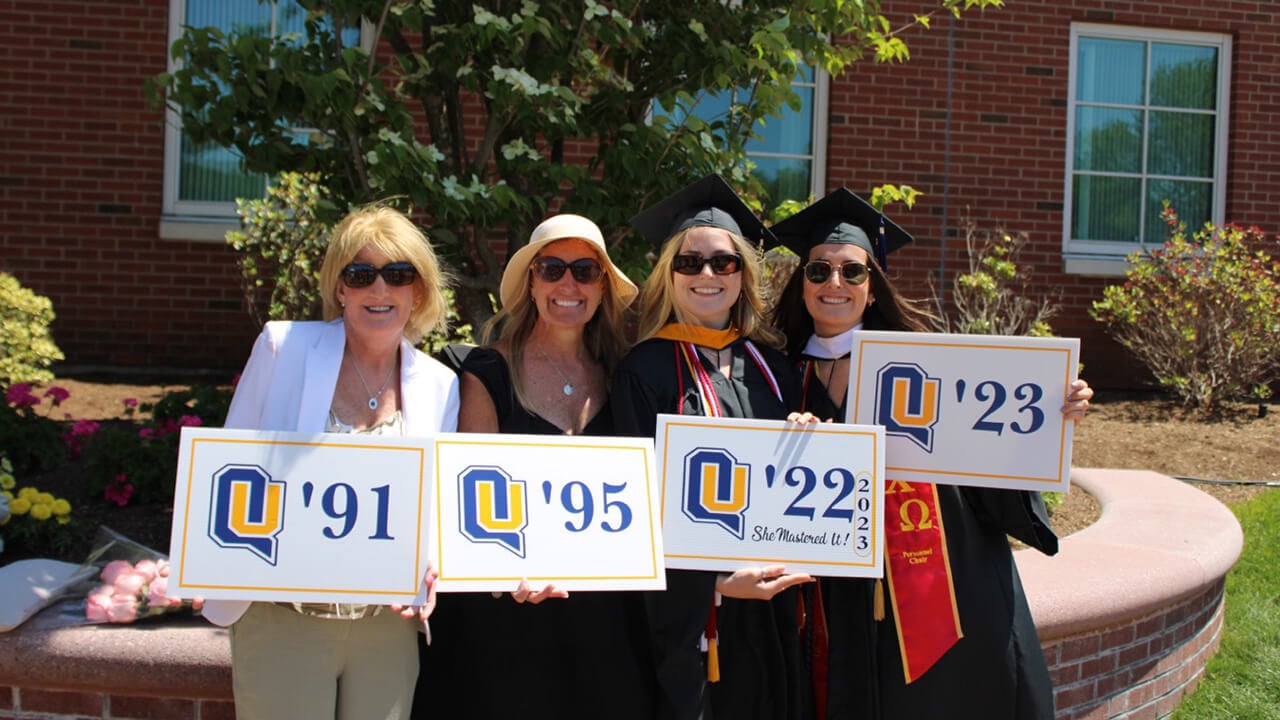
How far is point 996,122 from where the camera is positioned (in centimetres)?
870

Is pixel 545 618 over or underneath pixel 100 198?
underneath

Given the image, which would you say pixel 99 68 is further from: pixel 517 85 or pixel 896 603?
pixel 896 603

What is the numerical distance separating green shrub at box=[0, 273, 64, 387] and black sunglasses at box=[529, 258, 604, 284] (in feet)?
14.1

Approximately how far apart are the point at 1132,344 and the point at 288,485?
775 centimetres

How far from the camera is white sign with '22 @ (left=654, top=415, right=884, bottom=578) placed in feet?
8.18

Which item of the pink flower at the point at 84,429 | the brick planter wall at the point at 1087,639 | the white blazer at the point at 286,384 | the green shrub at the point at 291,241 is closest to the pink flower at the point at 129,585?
the brick planter wall at the point at 1087,639

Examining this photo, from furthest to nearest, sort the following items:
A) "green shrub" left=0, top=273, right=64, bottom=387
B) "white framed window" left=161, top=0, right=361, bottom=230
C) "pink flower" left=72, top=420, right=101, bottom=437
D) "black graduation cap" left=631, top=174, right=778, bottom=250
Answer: "white framed window" left=161, top=0, right=361, bottom=230 → "green shrub" left=0, top=273, right=64, bottom=387 → "pink flower" left=72, top=420, right=101, bottom=437 → "black graduation cap" left=631, top=174, right=778, bottom=250

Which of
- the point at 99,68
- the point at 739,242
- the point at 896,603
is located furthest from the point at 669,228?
the point at 99,68

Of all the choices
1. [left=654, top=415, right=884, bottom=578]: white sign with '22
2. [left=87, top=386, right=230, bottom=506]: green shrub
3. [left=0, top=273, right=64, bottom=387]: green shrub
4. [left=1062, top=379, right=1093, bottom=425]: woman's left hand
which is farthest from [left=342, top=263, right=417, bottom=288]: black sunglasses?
[left=0, top=273, right=64, bottom=387]: green shrub

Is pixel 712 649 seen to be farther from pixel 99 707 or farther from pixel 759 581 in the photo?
pixel 99 707

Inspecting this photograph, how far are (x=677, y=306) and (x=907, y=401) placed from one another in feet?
2.20

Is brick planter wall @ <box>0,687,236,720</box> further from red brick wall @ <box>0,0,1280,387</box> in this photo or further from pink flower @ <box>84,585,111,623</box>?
red brick wall @ <box>0,0,1280,387</box>

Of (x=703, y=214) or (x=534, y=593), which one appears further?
(x=703, y=214)

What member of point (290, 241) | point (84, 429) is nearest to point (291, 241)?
point (290, 241)
